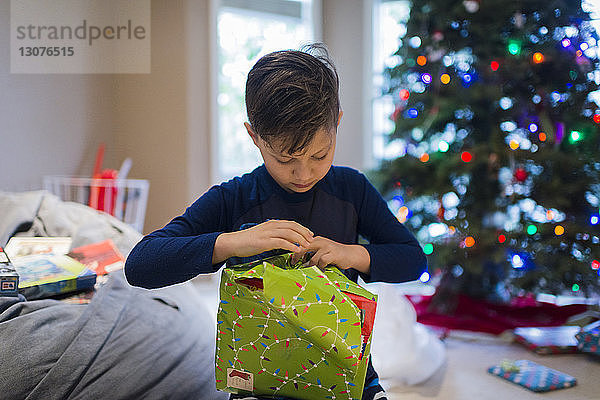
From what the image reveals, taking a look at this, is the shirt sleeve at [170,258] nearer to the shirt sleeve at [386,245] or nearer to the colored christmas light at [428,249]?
the shirt sleeve at [386,245]

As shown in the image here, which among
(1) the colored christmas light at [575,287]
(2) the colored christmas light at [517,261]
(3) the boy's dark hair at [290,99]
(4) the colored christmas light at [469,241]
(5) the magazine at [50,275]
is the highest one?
(3) the boy's dark hair at [290,99]

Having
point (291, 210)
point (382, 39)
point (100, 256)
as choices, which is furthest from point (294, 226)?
point (382, 39)

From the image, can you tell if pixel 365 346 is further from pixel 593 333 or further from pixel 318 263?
pixel 593 333

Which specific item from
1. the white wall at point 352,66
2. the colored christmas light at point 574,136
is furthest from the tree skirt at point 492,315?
the white wall at point 352,66

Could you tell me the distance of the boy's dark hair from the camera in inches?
37.8

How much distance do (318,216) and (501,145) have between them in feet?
6.16

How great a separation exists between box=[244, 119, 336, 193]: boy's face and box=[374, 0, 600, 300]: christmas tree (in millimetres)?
1854

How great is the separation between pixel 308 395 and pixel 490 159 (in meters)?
2.11

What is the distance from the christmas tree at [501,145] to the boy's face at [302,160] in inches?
73.0

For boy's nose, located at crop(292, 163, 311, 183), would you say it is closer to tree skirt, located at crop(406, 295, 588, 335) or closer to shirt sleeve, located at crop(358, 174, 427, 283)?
shirt sleeve, located at crop(358, 174, 427, 283)

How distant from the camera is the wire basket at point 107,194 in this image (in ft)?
10.8

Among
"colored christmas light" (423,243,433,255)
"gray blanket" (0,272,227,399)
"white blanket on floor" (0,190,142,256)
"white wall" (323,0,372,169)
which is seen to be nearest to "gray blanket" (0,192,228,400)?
"gray blanket" (0,272,227,399)

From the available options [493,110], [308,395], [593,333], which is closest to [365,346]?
[308,395]

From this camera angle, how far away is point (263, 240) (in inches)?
36.8
